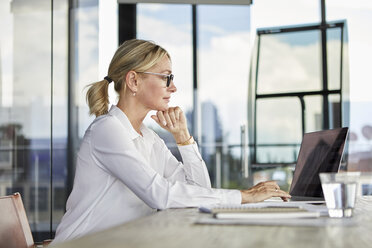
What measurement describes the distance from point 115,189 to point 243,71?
3915 mm

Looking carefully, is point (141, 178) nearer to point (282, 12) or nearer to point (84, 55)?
point (84, 55)

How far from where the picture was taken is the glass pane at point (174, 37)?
5477 mm

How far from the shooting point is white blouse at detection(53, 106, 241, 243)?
1.53 meters

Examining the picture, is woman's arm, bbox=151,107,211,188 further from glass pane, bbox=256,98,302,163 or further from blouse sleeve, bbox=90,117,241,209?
glass pane, bbox=256,98,302,163

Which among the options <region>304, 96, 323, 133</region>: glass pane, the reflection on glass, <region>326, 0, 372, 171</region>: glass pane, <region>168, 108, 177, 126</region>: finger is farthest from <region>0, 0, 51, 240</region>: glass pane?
<region>326, 0, 372, 171</region>: glass pane

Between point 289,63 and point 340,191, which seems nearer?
point 340,191

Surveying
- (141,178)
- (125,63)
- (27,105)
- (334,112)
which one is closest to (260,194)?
(141,178)

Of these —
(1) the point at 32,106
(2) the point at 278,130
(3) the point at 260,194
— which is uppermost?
(1) the point at 32,106

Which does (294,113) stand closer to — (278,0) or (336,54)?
(336,54)

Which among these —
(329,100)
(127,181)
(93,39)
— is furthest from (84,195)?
(329,100)

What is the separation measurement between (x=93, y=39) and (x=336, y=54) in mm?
2299

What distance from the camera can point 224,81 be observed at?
545cm

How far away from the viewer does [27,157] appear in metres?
4.48

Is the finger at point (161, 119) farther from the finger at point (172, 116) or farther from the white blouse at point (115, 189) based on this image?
the white blouse at point (115, 189)
